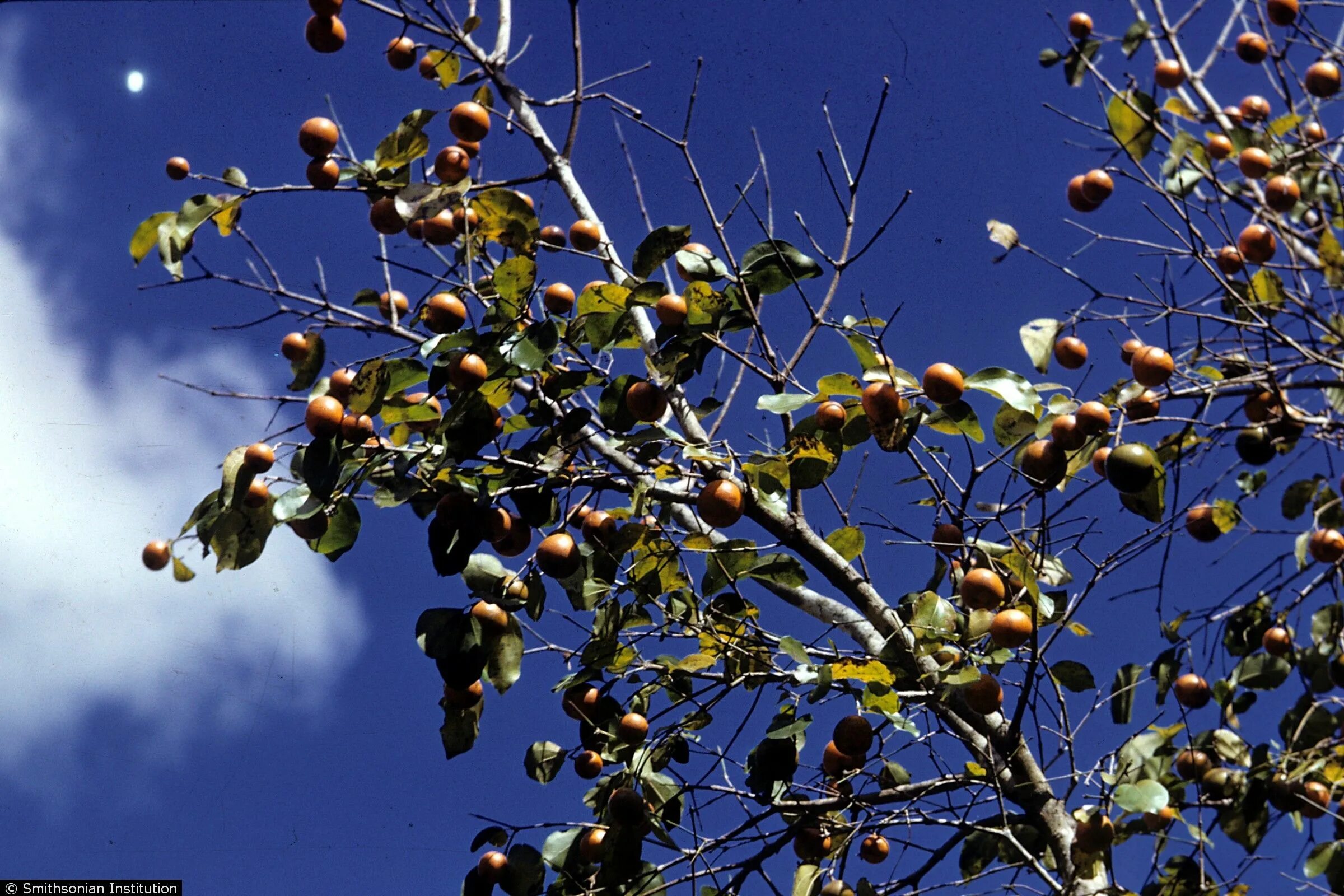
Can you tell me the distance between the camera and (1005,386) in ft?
5.63

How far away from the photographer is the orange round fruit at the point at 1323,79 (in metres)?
2.89

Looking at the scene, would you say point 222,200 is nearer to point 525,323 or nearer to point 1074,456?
point 525,323

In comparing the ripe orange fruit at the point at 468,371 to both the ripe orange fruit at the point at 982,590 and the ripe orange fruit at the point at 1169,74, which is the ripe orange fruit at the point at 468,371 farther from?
the ripe orange fruit at the point at 1169,74

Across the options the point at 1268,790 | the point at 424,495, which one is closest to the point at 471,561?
the point at 424,495

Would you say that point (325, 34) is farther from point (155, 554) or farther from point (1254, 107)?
point (1254, 107)

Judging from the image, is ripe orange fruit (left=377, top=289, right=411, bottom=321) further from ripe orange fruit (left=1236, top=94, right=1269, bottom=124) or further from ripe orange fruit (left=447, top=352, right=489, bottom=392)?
ripe orange fruit (left=1236, top=94, right=1269, bottom=124)

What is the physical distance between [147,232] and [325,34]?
784mm

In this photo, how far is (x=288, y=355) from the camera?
8.24ft

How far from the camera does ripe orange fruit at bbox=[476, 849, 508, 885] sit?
6.66ft

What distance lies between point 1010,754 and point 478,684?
3.30 ft

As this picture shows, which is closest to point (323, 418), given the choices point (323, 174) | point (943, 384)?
point (323, 174)

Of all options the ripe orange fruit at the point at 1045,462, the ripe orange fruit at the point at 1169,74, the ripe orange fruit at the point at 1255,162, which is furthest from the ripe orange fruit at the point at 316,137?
the ripe orange fruit at the point at 1169,74

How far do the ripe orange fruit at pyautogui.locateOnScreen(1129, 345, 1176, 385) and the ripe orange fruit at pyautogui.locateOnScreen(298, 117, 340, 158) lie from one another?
171 centimetres

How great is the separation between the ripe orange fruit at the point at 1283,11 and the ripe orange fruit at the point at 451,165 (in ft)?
7.66
